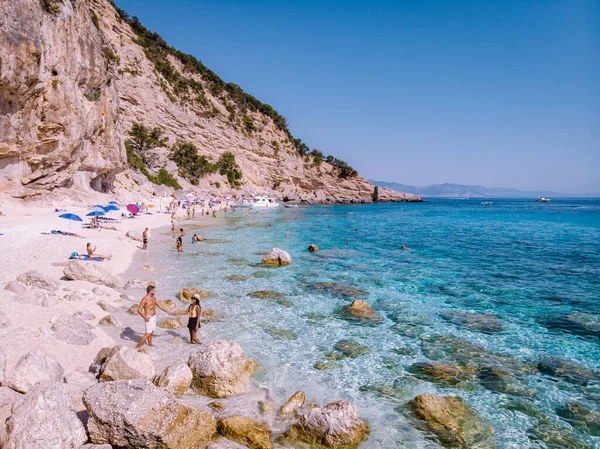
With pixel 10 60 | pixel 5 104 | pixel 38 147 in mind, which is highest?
pixel 10 60

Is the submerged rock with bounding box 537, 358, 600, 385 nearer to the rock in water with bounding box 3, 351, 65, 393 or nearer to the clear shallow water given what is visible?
the clear shallow water

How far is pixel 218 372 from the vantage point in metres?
7.36

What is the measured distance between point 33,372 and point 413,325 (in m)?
9.81

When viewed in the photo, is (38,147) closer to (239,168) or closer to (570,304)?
(570,304)

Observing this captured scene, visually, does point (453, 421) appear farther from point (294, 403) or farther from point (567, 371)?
point (567, 371)

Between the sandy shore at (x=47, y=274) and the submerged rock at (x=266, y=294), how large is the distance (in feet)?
15.3

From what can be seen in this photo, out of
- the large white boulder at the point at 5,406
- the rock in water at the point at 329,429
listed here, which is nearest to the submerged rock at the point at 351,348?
the rock in water at the point at 329,429

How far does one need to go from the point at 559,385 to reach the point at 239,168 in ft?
247

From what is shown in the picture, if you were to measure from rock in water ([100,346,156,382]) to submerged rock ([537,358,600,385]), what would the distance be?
30.0ft

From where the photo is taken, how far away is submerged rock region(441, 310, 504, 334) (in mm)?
11320

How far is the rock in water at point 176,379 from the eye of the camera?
279 inches

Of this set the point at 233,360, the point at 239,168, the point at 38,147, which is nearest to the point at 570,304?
the point at 233,360

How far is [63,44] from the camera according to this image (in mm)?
29375

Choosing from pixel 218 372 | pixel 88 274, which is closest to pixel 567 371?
pixel 218 372
